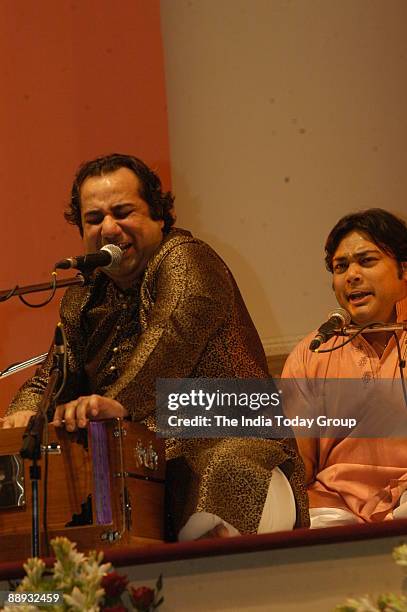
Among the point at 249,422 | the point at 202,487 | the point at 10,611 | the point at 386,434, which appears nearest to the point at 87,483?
the point at 202,487

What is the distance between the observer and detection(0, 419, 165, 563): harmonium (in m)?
2.88

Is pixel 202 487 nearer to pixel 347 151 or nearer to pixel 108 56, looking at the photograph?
pixel 347 151

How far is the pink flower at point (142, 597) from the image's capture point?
7.70ft

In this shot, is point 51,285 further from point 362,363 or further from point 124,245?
point 362,363

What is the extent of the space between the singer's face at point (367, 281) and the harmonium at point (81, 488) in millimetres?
1109

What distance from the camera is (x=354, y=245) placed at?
394cm

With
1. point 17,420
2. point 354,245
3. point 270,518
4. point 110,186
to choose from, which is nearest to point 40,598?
point 270,518

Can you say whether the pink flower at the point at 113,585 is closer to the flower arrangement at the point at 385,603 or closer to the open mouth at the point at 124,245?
the flower arrangement at the point at 385,603

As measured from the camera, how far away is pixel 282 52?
472 centimetres

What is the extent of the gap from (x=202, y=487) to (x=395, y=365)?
97 centimetres

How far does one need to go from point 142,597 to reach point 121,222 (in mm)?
1362

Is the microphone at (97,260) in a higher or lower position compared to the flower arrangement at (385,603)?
higher

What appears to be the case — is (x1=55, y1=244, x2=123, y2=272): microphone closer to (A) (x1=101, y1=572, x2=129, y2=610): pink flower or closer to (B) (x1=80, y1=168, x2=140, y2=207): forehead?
(B) (x1=80, y1=168, x2=140, y2=207): forehead
